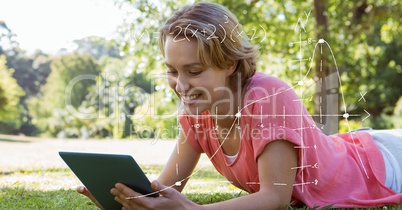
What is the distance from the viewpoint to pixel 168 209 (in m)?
1.97

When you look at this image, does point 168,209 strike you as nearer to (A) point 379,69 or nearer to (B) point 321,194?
(B) point 321,194

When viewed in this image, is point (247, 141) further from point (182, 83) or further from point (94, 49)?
point (94, 49)

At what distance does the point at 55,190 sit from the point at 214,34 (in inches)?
72.4

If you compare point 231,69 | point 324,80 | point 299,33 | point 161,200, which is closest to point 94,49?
point 299,33

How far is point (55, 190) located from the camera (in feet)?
11.3

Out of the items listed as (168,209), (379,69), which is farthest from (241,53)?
(379,69)

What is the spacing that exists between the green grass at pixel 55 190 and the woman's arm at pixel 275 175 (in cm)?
66

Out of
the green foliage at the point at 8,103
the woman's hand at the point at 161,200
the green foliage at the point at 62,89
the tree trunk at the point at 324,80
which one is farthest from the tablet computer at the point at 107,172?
the green foliage at the point at 62,89

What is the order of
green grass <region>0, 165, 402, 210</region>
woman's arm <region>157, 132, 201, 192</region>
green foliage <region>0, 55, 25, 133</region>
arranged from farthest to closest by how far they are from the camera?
green foliage <region>0, 55, 25, 133</region>, green grass <region>0, 165, 402, 210</region>, woman's arm <region>157, 132, 201, 192</region>

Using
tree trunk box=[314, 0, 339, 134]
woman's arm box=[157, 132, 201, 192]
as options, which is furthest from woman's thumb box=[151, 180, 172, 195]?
tree trunk box=[314, 0, 339, 134]

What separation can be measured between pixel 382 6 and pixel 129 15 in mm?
5397

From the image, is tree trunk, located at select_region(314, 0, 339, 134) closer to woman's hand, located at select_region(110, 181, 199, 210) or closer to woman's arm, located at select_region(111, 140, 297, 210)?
woman's arm, located at select_region(111, 140, 297, 210)

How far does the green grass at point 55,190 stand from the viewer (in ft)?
9.36

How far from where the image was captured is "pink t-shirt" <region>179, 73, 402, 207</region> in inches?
88.7
